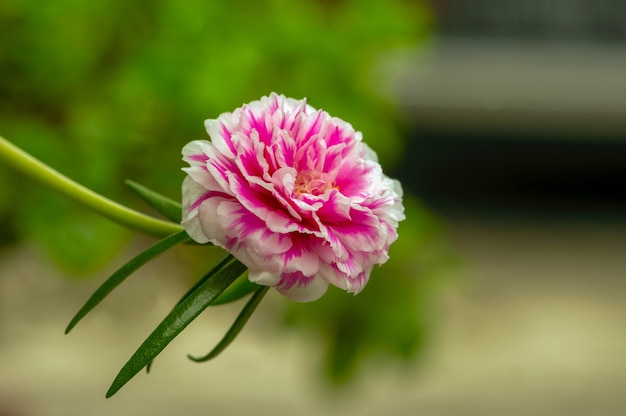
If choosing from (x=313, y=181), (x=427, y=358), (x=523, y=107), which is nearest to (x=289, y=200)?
(x=313, y=181)

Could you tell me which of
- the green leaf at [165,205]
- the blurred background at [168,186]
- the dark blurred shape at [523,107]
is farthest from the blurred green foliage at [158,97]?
the dark blurred shape at [523,107]

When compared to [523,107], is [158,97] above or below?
below

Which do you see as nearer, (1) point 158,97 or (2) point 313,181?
(2) point 313,181

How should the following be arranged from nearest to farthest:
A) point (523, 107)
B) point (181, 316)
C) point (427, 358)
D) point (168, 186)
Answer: point (181, 316) < point (168, 186) < point (427, 358) < point (523, 107)

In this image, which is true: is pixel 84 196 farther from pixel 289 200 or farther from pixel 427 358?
pixel 427 358

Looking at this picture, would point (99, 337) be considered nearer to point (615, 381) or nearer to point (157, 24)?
point (157, 24)

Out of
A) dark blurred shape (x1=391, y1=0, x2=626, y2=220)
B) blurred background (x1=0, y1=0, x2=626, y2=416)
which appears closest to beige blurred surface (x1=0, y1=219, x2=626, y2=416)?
blurred background (x1=0, y1=0, x2=626, y2=416)
